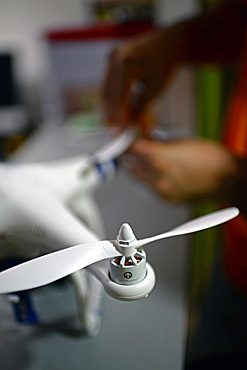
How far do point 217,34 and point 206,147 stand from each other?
28 centimetres

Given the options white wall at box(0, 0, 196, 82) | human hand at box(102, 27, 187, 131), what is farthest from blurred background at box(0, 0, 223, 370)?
human hand at box(102, 27, 187, 131)

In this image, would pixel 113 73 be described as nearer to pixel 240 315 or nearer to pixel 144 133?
pixel 144 133

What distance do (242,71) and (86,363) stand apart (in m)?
0.55

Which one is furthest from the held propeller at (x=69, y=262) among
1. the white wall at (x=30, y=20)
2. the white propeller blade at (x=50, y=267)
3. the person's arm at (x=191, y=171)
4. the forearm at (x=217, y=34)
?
the white wall at (x=30, y=20)

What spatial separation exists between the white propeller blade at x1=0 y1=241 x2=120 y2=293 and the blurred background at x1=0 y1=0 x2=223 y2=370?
0.11 meters

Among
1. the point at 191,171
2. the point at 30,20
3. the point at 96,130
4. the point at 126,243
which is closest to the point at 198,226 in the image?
the point at 126,243

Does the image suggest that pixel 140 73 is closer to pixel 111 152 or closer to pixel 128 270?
pixel 111 152

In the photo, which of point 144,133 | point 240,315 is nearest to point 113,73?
point 144,133

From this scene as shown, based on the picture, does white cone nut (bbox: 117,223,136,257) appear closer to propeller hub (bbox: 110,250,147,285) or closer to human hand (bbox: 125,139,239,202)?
propeller hub (bbox: 110,250,147,285)

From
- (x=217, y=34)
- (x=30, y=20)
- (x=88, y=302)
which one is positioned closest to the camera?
(x=88, y=302)

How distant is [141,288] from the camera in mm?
262

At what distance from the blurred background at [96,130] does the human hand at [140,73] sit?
0.11m

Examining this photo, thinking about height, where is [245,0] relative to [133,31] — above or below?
above

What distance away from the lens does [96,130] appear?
99cm
